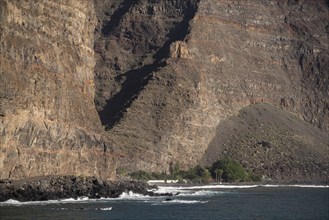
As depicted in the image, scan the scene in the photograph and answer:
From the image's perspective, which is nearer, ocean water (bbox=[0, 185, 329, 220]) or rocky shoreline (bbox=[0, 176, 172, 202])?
→ ocean water (bbox=[0, 185, 329, 220])

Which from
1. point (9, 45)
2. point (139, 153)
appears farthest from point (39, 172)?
point (139, 153)

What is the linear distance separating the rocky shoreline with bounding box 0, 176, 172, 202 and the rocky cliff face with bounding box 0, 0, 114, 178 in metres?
4.35

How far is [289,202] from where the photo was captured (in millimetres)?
114250

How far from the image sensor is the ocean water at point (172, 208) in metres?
86.6

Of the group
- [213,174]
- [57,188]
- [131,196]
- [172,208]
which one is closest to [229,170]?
[213,174]

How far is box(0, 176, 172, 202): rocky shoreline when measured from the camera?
101m

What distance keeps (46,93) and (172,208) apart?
29370mm

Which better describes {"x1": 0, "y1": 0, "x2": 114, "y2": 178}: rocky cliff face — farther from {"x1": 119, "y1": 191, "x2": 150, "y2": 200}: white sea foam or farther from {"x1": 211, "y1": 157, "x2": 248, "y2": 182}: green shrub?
{"x1": 211, "y1": 157, "x2": 248, "y2": 182}: green shrub

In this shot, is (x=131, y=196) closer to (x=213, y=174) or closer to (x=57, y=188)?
(x=57, y=188)

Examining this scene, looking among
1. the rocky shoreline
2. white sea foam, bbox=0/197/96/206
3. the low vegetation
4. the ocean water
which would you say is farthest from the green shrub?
white sea foam, bbox=0/197/96/206

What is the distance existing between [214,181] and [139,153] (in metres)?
17.9

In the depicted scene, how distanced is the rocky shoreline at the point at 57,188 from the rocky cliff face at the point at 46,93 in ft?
14.3

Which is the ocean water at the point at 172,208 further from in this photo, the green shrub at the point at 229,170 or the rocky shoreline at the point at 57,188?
the green shrub at the point at 229,170

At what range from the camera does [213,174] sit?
636 feet
